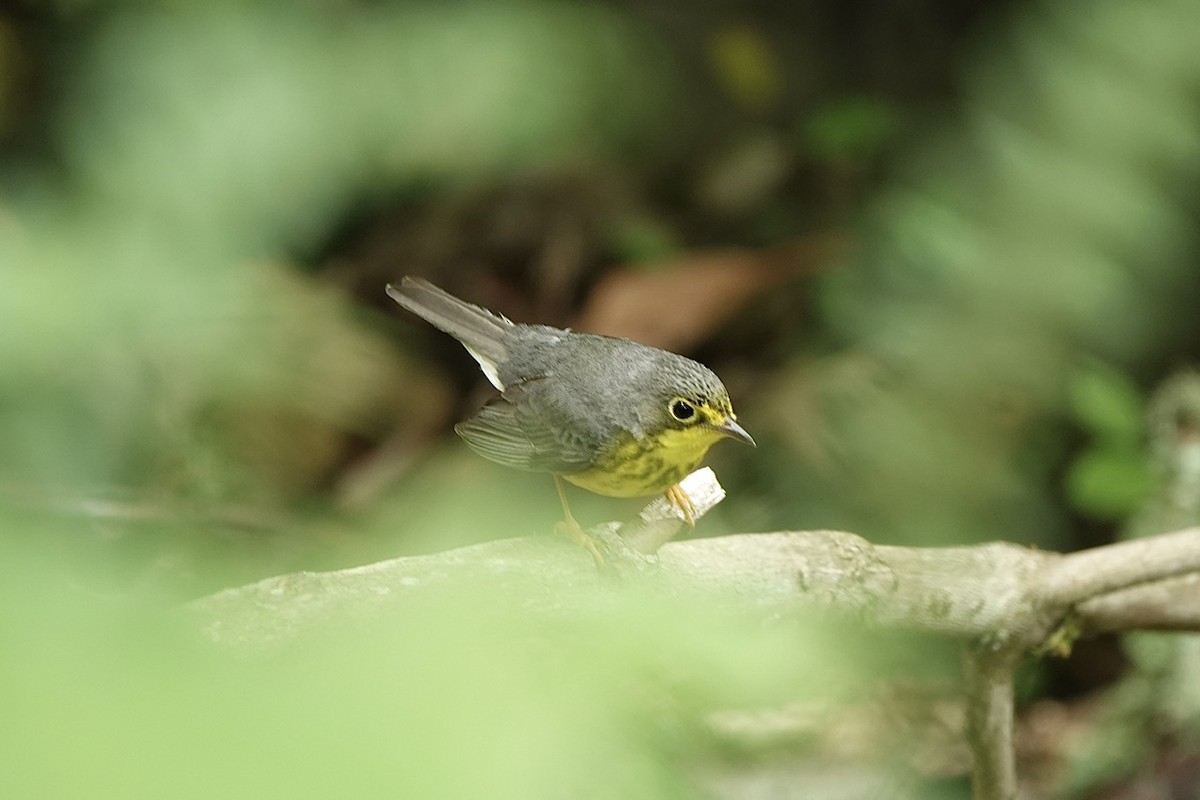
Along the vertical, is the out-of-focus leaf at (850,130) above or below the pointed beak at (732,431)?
above

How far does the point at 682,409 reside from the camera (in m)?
2.04

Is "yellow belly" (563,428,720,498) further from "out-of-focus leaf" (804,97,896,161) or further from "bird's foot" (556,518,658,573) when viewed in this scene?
"out-of-focus leaf" (804,97,896,161)

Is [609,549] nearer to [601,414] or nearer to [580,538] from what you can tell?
[580,538]

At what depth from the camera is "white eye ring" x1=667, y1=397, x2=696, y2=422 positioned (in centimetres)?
203

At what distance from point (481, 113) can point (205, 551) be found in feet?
4.91

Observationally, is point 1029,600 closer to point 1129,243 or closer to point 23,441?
point 1129,243

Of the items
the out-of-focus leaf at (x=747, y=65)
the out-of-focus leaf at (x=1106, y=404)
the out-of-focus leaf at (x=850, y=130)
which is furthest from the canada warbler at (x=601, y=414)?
the out-of-focus leaf at (x=747, y=65)

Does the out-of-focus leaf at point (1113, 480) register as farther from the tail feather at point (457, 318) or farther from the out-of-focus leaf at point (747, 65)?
the out-of-focus leaf at point (747, 65)

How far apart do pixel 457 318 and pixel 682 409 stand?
0.53 metres

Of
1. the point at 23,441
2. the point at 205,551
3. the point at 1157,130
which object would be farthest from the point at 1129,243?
the point at 23,441

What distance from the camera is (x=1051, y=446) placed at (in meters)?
4.57

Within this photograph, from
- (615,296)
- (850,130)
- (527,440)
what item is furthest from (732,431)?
(850,130)

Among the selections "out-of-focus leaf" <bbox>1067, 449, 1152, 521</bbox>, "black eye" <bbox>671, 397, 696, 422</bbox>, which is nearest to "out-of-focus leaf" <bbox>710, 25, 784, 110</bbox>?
"out-of-focus leaf" <bbox>1067, 449, 1152, 521</bbox>

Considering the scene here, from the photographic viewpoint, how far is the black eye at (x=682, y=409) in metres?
2.03
